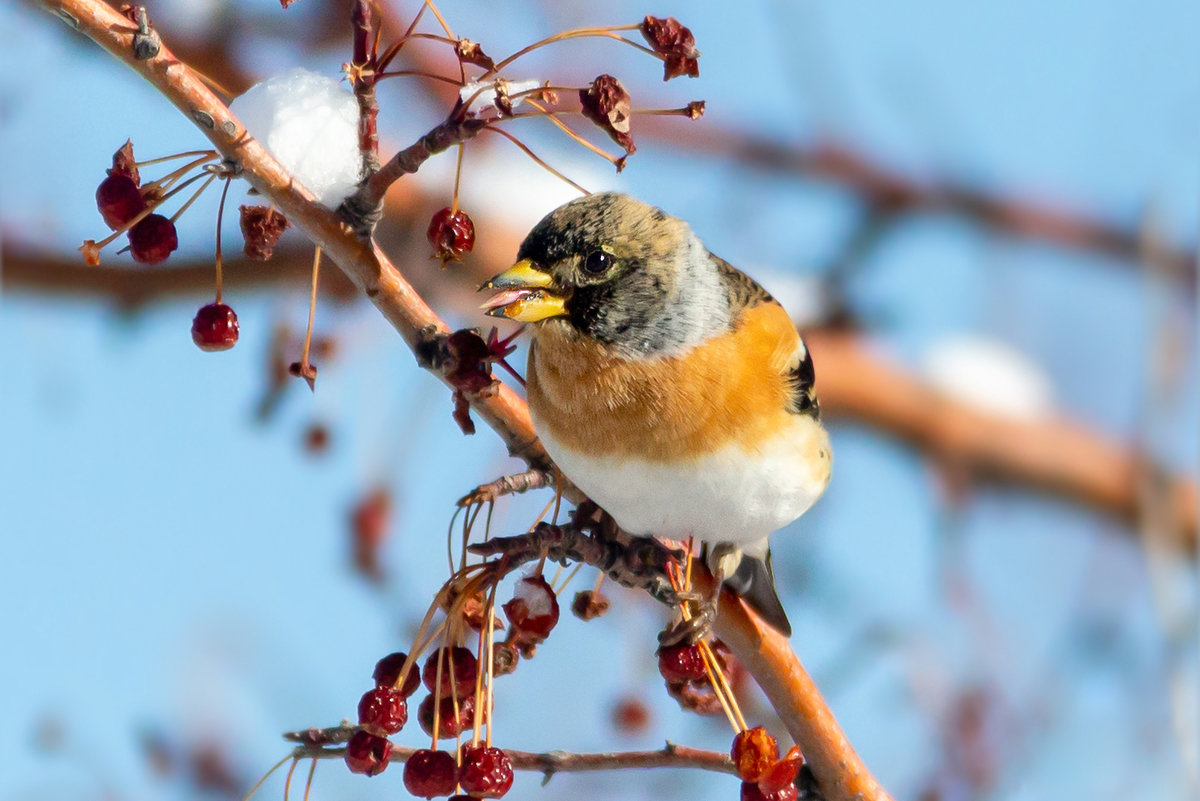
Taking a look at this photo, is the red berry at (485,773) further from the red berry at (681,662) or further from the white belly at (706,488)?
the white belly at (706,488)

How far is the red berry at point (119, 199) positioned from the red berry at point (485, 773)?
3.36ft

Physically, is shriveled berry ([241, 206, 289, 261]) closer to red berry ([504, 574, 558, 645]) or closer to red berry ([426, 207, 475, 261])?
red berry ([426, 207, 475, 261])

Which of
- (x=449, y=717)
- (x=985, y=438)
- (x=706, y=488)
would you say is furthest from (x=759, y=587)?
(x=985, y=438)

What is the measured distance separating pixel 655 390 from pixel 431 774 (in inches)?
37.5

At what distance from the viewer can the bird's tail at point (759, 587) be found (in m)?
2.65

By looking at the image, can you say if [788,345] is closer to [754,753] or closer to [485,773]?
[754,753]

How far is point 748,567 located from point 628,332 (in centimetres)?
68

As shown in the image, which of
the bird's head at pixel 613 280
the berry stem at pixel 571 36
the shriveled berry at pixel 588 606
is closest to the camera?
the berry stem at pixel 571 36

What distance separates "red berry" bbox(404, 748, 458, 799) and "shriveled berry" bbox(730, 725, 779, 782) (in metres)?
0.48

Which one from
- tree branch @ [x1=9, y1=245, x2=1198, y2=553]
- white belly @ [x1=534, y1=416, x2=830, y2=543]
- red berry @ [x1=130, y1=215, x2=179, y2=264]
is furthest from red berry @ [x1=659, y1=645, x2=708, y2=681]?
tree branch @ [x1=9, y1=245, x2=1198, y2=553]

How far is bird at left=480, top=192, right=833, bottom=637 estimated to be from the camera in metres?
2.47

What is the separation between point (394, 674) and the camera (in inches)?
81.9

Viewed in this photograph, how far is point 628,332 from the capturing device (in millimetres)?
2611

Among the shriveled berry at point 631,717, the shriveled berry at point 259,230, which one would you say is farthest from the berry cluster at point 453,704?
the shriveled berry at point 631,717
